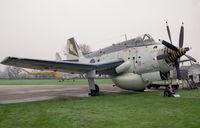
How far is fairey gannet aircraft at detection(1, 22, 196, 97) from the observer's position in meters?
11.1

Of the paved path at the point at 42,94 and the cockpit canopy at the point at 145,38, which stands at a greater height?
the cockpit canopy at the point at 145,38

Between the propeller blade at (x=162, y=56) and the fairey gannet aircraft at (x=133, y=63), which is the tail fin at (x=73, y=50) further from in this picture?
the propeller blade at (x=162, y=56)

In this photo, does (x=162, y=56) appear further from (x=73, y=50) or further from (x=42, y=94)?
(x=73, y=50)

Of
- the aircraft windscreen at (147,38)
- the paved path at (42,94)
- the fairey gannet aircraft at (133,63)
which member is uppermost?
the aircraft windscreen at (147,38)

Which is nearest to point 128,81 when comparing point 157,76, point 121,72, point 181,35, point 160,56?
point 121,72

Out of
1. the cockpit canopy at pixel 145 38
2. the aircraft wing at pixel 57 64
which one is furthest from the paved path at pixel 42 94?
the cockpit canopy at pixel 145 38

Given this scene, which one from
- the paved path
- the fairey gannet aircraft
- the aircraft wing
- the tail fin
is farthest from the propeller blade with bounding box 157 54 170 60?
the tail fin

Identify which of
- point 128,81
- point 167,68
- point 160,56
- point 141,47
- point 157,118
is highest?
point 141,47

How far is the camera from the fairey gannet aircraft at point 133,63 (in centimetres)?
1106

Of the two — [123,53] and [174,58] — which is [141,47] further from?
[174,58]

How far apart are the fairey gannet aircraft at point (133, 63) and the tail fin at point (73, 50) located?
17.1 ft

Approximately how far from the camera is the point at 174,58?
1092cm

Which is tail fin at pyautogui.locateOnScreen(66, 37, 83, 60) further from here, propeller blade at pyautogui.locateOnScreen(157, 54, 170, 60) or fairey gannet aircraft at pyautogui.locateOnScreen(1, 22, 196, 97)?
propeller blade at pyautogui.locateOnScreen(157, 54, 170, 60)

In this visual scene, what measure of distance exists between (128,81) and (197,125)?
8.37 metres
